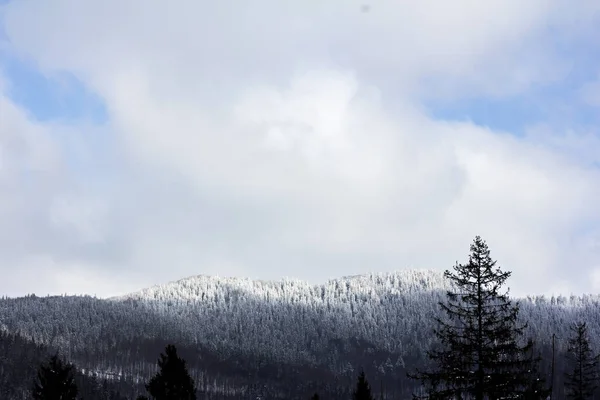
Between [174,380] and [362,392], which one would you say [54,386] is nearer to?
[174,380]

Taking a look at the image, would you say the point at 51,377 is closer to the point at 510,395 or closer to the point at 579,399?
the point at 510,395

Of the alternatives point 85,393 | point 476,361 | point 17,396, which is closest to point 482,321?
point 476,361

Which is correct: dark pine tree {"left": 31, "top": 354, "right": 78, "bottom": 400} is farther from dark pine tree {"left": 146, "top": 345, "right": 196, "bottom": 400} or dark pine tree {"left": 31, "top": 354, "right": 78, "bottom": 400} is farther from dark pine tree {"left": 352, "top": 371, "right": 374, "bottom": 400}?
dark pine tree {"left": 352, "top": 371, "right": 374, "bottom": 400}

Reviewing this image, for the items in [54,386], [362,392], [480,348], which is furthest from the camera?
[362,392]

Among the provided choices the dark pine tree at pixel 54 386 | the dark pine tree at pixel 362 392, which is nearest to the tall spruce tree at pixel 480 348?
the dark pine tree at pixel 362 392

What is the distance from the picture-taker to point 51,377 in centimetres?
3231

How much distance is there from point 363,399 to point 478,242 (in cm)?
1695

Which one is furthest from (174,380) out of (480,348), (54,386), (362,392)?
(480,348)

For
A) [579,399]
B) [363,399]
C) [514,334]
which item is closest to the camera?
[514,334]

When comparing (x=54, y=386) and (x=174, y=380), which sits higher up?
(x=174, y=380)

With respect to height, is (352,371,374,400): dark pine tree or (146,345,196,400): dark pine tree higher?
(146,345,196,400): dark pine tree

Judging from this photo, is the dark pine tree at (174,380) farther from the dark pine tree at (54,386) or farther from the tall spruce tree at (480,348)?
the tall spruce tree at (480,348)

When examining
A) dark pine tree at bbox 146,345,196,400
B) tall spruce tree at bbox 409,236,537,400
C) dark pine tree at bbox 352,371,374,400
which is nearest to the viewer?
tall spruce tree at bbox 409,236,537,400

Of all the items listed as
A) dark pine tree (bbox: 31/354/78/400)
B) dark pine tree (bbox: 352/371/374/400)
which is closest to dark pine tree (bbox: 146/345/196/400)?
dark pine tree (bbox: 31/354/78/400)
